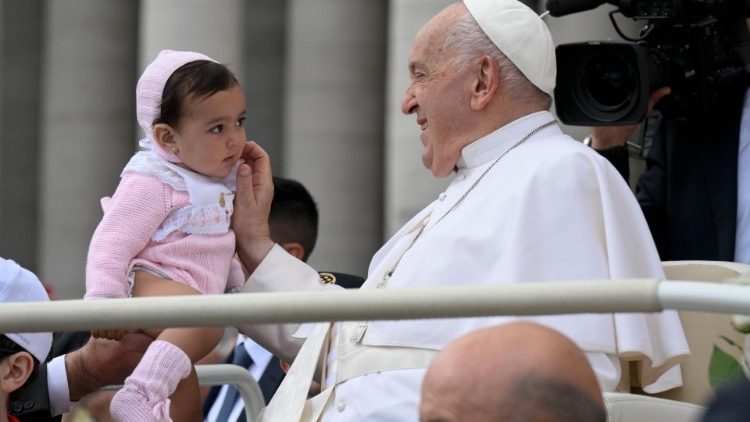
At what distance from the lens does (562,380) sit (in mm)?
2471

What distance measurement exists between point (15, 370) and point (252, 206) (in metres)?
0.86

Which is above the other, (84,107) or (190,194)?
(190,194)

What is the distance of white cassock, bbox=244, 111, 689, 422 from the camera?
4074 millimetres

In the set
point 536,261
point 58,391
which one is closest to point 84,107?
point 58,391

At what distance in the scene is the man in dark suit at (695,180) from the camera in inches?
213

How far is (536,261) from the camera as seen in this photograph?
13.8 feet

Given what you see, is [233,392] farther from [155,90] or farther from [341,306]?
[341,306]

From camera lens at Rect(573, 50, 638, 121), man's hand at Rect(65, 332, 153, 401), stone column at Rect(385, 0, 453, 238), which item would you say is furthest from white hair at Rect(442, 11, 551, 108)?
stone column at Rect(385, 0, 453, 238)

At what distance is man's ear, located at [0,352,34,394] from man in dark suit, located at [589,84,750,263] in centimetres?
220

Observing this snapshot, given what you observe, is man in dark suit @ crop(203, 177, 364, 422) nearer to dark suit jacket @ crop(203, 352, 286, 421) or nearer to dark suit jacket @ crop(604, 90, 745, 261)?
A: dark suit jacket @ crop(203, 352, 286, 421)

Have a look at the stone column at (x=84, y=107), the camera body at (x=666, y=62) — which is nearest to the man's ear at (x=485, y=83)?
the camera body at (x=666, y=62)

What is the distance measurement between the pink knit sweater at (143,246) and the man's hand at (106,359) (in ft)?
0.53

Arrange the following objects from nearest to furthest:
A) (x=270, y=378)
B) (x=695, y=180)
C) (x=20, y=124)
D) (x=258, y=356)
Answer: (x=695, y=180) < (x=270, y=378) < (x=258, y=356) < (x=20, y=124)

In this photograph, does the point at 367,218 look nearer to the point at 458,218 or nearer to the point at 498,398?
the point at 458,218
